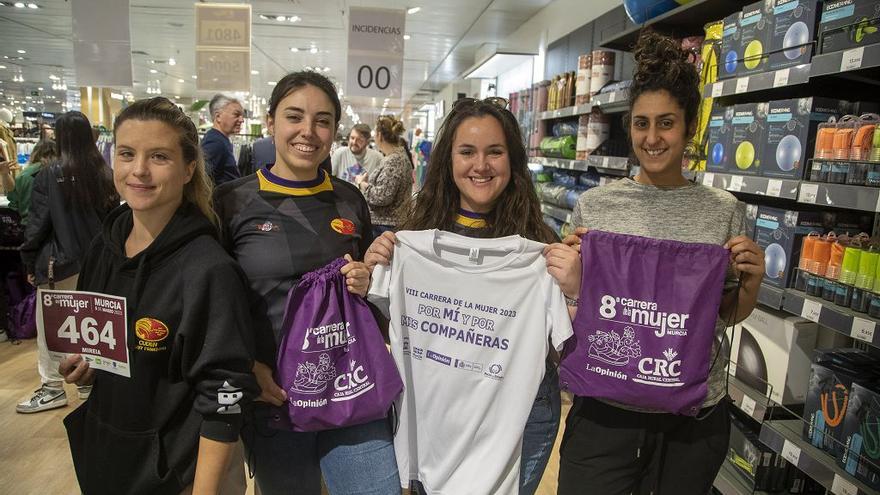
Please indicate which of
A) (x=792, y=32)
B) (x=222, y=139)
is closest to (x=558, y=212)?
(x=792, y=32)

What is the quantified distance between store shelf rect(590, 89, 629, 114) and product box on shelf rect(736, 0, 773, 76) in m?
0.82

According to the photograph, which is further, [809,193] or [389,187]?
[389,187]

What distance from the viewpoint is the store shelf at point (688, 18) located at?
260cm

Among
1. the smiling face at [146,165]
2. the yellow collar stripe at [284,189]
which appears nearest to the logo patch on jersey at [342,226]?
the yellow collar stripe at [284,189]

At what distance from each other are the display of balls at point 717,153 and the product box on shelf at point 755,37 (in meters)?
0.32

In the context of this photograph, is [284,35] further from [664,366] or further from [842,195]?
[664,366]

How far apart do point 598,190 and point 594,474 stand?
2.75ft

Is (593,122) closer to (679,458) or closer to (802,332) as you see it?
(802,332)

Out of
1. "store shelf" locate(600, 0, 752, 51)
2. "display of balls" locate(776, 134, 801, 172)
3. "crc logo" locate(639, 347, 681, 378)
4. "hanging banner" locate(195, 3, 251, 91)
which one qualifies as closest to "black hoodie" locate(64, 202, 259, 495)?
"crc logo" locate(639, 347, 681, 378)

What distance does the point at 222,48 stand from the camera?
4.75 meters

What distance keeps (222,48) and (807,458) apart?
485 centimetres

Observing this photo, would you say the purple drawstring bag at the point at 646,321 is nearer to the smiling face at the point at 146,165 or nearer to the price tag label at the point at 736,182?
the price tag label at the point at 736,182

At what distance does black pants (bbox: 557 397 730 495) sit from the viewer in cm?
154

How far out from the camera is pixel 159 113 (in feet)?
4.72
